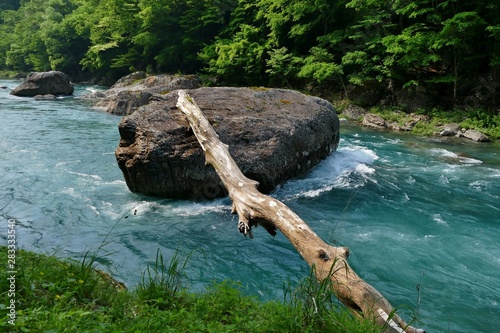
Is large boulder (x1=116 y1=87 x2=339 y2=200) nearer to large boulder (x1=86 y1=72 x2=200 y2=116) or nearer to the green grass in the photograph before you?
large boulder (x1=86 y1=72 x2=200 y2=116)

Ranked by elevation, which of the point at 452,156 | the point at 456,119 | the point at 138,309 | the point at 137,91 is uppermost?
the point at 138,309

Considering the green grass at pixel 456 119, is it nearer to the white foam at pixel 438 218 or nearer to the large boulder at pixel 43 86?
the white foam at pixel 438 218

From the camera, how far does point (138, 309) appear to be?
119 inches

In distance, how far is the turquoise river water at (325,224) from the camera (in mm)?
→ 4863

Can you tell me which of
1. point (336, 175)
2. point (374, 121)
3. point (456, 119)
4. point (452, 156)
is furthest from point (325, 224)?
point (456, 119)

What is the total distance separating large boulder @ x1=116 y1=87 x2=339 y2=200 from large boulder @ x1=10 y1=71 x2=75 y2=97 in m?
21.3

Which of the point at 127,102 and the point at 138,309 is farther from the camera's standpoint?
the point at 127,102

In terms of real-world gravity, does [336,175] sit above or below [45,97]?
above

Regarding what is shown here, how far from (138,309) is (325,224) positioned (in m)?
4.39

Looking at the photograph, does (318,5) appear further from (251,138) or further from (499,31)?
(251,138)

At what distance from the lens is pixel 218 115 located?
28.2 ft

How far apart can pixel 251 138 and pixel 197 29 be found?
86.2ft

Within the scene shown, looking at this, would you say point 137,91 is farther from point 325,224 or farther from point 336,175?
point 325,224

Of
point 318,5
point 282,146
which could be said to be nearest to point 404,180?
point 282,146
